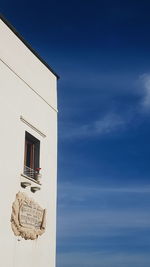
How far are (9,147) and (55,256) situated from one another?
15.6 ft

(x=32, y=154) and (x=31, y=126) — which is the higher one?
(x=31, y=126)

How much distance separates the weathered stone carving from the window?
1.26 meters

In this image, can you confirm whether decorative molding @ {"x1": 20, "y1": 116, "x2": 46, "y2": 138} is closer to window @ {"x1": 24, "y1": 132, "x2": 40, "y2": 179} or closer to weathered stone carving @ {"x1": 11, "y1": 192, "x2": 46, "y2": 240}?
window @ {"x1": 24, "y1": 132, "x2": 40, "y2": 179}

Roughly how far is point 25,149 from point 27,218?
104 inches

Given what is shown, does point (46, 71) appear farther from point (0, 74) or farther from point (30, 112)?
point (0, 74)

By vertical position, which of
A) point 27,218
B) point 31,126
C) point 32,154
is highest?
point 31,126

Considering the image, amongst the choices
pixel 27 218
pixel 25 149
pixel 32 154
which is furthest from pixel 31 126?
pixel 27 218

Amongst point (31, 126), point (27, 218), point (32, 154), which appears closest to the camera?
point (27, 218)

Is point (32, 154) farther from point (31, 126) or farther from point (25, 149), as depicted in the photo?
point (31, 126)

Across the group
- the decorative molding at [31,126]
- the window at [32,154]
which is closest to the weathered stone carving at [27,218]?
the window at [32,154]

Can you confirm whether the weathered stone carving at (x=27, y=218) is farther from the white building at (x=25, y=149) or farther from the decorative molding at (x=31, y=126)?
the decorative molding at (x=31, y=126)

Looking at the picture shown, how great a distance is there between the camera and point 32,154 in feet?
47.0

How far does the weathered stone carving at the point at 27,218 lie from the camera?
11883mm

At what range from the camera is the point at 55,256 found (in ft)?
46.6
